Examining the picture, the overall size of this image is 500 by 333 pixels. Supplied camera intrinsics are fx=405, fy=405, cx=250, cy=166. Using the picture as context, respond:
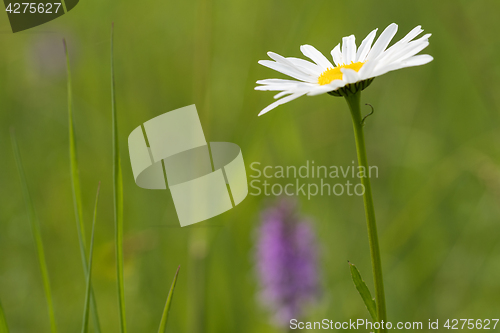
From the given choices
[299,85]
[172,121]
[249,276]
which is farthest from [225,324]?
[299,85]

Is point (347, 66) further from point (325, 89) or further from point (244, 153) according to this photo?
point (244, 153)

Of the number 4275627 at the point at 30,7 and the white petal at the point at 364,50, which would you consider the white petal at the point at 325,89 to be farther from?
the number 4275627 at the point at 30,7

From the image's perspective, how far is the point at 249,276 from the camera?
816mm

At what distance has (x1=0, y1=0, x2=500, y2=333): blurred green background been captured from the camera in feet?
2.46

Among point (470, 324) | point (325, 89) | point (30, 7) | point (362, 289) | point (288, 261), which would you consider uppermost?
point (30, 7)

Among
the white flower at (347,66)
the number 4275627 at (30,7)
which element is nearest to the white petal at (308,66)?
the white flower at (347,66)

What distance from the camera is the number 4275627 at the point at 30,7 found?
2.48 ft

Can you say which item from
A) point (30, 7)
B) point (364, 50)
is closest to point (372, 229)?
point (364, 50)

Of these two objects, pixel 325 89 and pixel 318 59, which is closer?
pixel 325 89

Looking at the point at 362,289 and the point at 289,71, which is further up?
the point at 289,71

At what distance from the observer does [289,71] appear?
0.31 meters

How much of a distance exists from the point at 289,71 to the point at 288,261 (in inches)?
17.6

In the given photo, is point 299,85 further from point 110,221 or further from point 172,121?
point 110,221

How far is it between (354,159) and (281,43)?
0.38m
